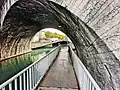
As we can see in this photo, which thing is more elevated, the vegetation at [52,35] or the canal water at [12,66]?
the vegetation at [52,35]

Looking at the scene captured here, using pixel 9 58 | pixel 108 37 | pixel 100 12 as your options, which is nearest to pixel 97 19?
pixel 100 12

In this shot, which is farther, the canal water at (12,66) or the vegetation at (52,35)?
the vegetation at (52,35)

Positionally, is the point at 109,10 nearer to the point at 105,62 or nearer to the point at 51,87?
the point at 105,62

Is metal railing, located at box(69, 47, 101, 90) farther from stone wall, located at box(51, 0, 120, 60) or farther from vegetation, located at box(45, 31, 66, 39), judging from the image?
vegetation, located at box(45, 31, 66, 39)

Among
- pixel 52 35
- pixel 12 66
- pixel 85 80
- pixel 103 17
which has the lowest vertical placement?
pixel 12 66

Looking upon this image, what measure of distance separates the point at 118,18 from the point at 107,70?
0.79 meters

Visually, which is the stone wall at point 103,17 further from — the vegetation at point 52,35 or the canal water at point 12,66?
the vegetation at point 52,35

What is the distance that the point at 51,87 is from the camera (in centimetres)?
517

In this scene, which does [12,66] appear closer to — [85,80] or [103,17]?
[85,80]

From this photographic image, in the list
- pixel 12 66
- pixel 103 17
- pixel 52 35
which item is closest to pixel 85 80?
pixel 103 17

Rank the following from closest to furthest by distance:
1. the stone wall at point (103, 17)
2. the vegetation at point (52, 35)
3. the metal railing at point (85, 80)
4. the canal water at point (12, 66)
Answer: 1. the stone wall at point (103, 17)
2. the metal railing at point (85, 80)
3. the canal water at point (12, 66)
4. the vegetation at point (52, 35)

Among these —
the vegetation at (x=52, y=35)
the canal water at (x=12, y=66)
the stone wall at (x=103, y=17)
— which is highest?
the vegetation at (x=52, y=35)

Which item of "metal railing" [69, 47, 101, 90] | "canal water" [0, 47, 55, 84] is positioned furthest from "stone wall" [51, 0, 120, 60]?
"canal water" [0, 47, 55, 84]

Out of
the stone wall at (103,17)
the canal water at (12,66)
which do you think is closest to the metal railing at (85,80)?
the stone wall at (103,17)
